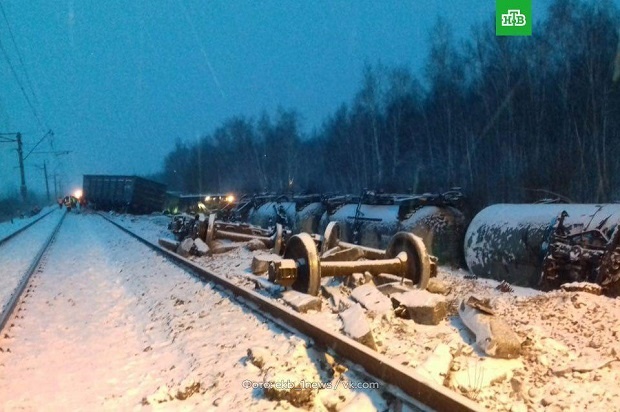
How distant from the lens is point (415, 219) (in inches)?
458

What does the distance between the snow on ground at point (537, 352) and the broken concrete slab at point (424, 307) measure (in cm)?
10

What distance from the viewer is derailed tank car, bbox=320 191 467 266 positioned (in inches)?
450

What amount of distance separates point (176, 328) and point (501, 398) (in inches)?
147

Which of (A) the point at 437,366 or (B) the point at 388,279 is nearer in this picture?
(A) the point at 437,366

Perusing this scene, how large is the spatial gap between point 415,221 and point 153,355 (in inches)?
316

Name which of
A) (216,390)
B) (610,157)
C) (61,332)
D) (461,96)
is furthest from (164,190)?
(216,390)

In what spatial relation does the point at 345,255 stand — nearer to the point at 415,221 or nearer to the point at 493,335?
the point at 415,221

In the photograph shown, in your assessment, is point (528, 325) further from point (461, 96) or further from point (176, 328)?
point (461, 96)

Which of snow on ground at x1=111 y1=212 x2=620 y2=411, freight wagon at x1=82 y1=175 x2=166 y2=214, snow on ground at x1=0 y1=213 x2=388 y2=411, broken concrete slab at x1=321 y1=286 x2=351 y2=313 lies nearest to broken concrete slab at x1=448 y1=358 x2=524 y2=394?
snow on ground at x1=111 y1=212 x2=620 y2=411

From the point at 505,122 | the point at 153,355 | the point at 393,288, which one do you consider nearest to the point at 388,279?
the point at 393,288

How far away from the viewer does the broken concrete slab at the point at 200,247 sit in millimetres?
11875

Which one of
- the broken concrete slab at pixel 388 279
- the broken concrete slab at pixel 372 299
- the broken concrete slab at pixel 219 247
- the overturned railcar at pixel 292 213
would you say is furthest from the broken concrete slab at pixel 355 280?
the overturned railcar at pixel 292 213

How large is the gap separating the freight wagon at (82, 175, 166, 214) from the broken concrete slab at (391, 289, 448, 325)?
37.0 m

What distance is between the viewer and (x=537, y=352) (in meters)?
4.14
